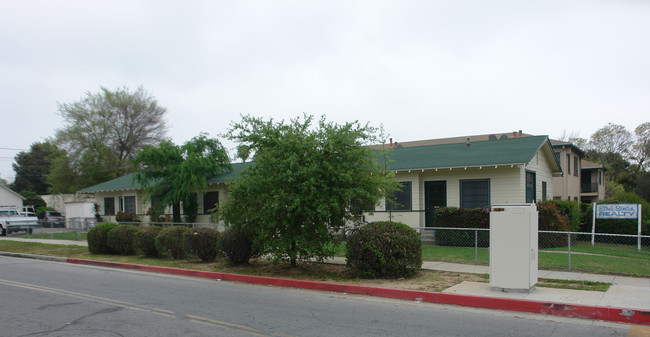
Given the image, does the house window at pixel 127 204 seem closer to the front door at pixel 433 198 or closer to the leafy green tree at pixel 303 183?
the front door at pixel 433 198

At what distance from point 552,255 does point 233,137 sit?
32.3 ft

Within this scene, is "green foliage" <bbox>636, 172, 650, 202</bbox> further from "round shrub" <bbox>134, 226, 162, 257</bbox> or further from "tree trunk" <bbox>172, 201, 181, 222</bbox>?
"round shrub" <bbox>134, 226, 162, 257</bbox>

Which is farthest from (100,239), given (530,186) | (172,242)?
(530,186)

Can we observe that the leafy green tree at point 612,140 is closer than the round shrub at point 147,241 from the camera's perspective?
No

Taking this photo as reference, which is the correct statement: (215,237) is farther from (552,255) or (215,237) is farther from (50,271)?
(552,255)

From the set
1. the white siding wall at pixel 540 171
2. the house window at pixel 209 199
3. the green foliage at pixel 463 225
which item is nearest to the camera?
the green foliage at pixel 463 225

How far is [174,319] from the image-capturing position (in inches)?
296

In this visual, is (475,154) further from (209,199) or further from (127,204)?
(127,204)

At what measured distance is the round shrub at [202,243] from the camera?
14359 millimetres

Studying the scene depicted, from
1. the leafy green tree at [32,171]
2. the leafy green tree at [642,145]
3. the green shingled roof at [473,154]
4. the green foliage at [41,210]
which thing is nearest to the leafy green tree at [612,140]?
the leafy green tree at [642,145]

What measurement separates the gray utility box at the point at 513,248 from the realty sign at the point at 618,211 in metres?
9.93

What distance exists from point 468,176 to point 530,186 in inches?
112

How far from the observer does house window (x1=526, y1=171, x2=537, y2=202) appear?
59.8 ft

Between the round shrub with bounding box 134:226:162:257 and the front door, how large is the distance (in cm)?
1060
